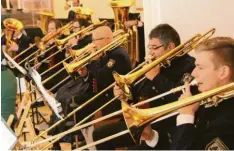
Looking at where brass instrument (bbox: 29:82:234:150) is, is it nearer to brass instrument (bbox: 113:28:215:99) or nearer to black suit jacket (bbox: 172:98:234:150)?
black suit jacket (bbox: 172:98:234:150)

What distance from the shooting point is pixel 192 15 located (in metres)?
2.50

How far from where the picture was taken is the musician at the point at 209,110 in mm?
1385

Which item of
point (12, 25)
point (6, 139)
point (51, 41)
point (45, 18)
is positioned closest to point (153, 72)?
point (6, 139)

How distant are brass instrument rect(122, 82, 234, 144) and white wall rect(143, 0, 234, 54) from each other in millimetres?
1061

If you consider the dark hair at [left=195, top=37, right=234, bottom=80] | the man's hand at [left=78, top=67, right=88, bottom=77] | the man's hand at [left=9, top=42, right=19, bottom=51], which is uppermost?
the dark hair at [left=195, top=37, right=234, bottom=80]

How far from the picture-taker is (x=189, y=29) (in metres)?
2.53

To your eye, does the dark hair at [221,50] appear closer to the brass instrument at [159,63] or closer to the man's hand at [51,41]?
the brass instrument at [159,63]

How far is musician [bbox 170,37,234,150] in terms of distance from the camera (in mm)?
1385

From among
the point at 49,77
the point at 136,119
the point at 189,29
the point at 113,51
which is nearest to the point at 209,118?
the point at 136,119

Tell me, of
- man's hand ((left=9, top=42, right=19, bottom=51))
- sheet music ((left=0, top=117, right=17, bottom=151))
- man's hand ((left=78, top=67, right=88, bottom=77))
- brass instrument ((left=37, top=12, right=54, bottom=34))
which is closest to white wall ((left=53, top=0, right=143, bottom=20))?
brass instrument ((left=37, top=12, right=54, bottom=34))

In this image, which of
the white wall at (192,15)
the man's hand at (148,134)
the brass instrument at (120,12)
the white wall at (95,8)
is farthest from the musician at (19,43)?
the man's hand at (148,134)

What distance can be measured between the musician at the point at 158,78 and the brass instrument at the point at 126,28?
0.93 meters

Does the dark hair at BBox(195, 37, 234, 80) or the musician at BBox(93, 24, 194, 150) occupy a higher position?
the dark hair at BBox(195, 37, 234, 80)

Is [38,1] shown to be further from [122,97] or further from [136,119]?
[136,119]
